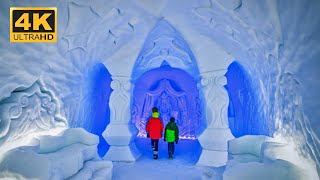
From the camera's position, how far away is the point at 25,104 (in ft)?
14.5

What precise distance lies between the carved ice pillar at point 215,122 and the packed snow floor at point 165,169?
496mm

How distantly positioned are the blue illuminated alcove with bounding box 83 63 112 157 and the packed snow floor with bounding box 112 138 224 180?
1.58 metres

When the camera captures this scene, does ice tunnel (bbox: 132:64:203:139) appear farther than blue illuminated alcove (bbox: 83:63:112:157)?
Yes

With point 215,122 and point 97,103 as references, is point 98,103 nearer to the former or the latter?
point 97,103

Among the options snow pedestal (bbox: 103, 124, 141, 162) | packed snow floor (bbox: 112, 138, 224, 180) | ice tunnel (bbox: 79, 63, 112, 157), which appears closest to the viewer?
packed snow floor (bbox: 112, 138, 224, 180)

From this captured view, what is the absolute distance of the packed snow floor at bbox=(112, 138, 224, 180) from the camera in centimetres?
518

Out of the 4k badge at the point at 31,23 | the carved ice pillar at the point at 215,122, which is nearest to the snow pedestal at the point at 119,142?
the carved ice pillar at the point at 215,122

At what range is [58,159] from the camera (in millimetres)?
3713

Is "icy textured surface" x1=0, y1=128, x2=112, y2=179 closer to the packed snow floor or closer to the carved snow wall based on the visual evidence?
the packed snow floor

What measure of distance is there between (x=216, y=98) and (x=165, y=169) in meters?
2.13

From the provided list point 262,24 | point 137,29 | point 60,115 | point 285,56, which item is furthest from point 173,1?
point 60,115

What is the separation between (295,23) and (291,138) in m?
1.70

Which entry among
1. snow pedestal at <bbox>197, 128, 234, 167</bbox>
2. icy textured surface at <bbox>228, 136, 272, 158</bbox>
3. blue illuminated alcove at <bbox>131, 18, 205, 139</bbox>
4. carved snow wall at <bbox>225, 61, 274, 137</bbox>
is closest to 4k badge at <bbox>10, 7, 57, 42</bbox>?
icy textured surface at <bbox>228, 136, 272, 158</bbox>

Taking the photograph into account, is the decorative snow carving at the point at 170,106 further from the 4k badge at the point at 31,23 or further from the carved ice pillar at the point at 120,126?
the 4k badge at the point at 31,23
